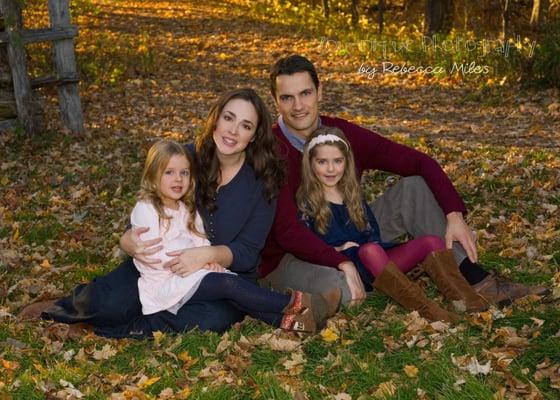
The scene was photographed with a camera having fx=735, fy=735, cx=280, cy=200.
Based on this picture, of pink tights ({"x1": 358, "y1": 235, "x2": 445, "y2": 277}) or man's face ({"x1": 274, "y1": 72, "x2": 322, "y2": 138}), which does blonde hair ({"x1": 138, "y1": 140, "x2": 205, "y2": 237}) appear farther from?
pink tights ({"x1": 358, "y1": 235, "x2": 445, "y2": 277})

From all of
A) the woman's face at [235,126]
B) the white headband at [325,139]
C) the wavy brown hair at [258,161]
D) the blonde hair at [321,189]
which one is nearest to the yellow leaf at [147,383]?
the wavy brown hair at [258,161]

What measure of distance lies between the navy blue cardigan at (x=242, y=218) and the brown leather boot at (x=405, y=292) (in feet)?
2.91

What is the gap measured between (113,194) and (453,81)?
8138 mm

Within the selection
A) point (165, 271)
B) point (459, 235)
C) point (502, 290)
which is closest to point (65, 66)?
point (165, 271)

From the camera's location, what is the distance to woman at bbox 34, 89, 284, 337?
197 inches

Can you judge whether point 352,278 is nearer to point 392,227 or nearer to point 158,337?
point 392,227

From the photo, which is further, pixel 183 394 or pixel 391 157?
pixel 391 157

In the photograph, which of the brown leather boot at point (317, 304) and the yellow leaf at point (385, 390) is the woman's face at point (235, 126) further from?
the yellow leaf at point (385, 390)

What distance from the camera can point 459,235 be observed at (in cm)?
532

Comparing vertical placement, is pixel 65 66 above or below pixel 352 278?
above

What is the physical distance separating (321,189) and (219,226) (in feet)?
2.75

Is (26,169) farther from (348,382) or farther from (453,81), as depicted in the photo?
(453,81)

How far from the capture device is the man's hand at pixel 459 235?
17.4 ft

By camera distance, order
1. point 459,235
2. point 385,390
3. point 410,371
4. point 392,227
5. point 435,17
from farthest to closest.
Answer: point 435,17, point 392,227, point 459,235, point 410,371, point 385,390
